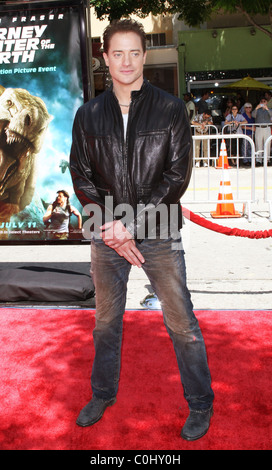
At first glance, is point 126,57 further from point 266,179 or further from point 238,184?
point 238,184

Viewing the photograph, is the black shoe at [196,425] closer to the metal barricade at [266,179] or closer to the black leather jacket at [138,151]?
the black leather jacket at [138,151]

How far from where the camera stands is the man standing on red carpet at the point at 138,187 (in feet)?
9.34

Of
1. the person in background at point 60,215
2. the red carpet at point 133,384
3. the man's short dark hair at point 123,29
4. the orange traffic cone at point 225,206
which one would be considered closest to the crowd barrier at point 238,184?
the orange traffic cone at point 225,206

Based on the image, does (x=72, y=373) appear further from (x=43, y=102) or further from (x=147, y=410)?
(x=43, y=102)

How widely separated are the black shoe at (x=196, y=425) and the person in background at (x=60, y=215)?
3.37 m

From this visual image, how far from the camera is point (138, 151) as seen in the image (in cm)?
286

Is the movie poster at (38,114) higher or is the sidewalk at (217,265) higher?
the movie poster at (38,114)

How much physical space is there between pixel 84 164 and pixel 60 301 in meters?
2.79

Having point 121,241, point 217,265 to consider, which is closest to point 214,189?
point 217,265

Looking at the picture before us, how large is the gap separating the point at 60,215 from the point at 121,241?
10.9 feet

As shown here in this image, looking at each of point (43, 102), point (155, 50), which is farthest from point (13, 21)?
point (155, 50)

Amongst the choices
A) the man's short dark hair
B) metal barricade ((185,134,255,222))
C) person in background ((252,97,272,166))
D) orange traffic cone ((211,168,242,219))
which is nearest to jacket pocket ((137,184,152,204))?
the man's short dark hair

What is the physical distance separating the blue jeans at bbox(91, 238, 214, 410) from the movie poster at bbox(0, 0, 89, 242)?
10.0ft

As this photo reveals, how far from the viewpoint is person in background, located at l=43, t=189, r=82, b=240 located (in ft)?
19.8
